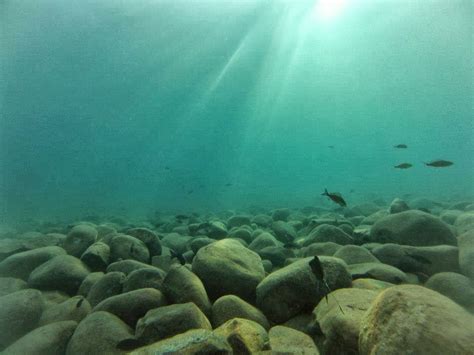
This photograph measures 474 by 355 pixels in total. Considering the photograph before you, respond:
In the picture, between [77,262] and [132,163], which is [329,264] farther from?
[132,163]

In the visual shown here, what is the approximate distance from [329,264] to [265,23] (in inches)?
1105

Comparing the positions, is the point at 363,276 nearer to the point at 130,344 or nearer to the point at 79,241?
the point at 130,344

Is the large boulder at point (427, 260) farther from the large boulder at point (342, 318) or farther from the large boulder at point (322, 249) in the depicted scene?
the large boulder at point (342, 318)

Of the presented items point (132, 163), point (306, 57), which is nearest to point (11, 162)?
point (132, 163)

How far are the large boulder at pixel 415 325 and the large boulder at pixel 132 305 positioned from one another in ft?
8.01

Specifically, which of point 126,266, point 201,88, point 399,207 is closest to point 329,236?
point 399,207

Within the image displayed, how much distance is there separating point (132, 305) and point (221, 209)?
87.6 feet

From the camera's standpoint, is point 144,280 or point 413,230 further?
point 413,230

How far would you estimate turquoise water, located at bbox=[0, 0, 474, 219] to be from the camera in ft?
68.7

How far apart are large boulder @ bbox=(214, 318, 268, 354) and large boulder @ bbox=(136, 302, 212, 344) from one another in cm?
32

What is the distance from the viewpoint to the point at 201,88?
54.4 metres

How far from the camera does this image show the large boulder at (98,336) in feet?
8.78

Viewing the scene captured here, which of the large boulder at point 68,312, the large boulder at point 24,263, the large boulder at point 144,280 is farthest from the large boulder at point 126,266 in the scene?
the large boulder at point 24,263

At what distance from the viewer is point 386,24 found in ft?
86.7
